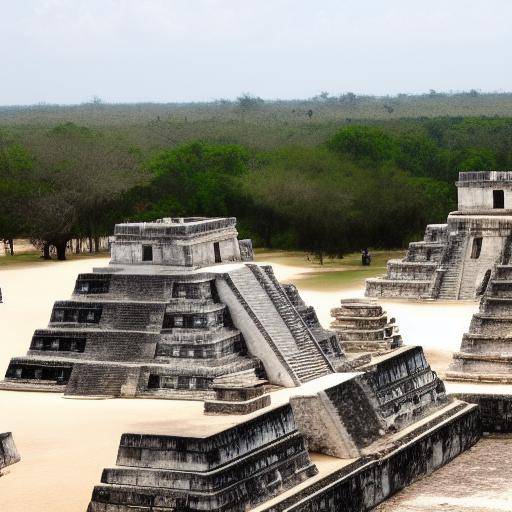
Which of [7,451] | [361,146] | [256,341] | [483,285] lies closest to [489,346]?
A: [256,341]

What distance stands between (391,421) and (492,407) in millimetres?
4160

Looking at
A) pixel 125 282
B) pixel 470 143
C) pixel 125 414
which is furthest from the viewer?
pixel 470 143

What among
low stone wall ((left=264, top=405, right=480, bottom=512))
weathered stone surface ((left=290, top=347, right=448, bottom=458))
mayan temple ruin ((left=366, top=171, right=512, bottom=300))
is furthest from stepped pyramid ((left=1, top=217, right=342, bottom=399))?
mayan temple ruin ((left=366, top=171, right=512, bottom=300))

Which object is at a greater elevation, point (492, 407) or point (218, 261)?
point (218, 261)

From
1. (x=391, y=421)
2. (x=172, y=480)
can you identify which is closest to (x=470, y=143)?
(x=391, y=421)

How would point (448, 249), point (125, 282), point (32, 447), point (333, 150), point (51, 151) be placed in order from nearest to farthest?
point (32, 447)
point (125, 282)
point (448, 249)
point (51, 151)
point (333, 150)

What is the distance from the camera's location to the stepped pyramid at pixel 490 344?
3859cm

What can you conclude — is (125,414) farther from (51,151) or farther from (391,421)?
(51,151)

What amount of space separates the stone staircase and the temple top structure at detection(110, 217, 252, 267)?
1.18 meters

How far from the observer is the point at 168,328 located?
36.8m

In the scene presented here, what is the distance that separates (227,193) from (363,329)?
3231 cm

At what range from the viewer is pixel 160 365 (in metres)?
36.1

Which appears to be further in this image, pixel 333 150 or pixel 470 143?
pixel 470 143

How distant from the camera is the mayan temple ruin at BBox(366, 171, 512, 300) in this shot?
5425 cm
